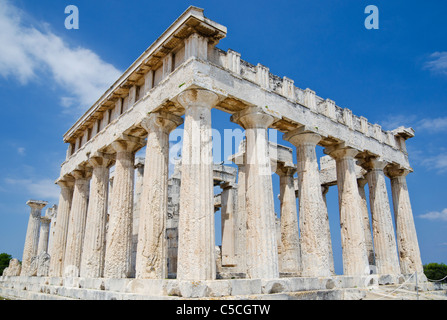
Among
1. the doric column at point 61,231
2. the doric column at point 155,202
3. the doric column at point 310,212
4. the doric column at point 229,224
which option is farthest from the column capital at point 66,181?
the doric column at point 310,212

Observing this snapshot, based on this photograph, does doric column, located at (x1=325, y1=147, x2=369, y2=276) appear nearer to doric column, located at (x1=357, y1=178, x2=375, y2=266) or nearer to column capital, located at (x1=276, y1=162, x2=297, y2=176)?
column capital, located at (x1=276, y1=162, x2=297, y2=176)

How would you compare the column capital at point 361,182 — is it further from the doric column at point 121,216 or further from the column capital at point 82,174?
the column capital at point 82,174

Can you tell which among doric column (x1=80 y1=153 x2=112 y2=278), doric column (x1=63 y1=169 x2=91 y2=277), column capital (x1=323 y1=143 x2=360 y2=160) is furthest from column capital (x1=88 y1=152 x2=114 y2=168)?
column capital (x1=323 y1=143 x2=360 y2=160)

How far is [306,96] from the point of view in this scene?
16000mm

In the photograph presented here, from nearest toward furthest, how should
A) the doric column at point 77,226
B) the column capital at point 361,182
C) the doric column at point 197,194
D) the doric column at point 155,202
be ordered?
the doric column at point 197,194 → the doric column at point 155,202 → the doric column at point 77,226 → the column capital at point 361,182

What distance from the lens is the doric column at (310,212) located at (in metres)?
13.9

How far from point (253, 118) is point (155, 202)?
15.2 ft

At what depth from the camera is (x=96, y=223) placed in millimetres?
16422

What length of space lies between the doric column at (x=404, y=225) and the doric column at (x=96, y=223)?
15799 mm

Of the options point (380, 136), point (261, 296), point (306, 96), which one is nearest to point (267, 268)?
point (261, 296)

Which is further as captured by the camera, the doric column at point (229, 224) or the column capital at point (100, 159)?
the doric column at point (229, 224)

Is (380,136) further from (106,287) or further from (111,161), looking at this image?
(106,287)
